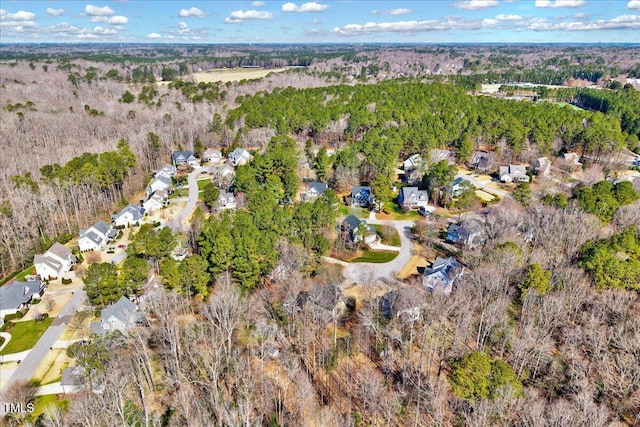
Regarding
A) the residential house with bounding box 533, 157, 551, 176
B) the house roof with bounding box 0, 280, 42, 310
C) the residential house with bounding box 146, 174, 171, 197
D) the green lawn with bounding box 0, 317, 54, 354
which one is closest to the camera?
the green lawn with bounding box 0, 317, 54, 354

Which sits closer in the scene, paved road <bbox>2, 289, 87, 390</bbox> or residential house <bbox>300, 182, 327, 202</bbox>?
paved road <bbox>2, 289, 87, 390</bbox>

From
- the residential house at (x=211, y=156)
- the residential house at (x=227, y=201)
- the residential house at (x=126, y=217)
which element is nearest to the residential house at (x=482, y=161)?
the residential house at (x=227, y=201)

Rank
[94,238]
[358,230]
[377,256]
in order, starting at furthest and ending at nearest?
[94,238] → [358,230] → [377,256]

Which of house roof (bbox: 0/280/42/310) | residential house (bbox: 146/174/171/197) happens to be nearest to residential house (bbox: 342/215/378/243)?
residential house (bbox: 146/174/171/197)

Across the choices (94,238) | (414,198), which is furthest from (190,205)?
(414,198)

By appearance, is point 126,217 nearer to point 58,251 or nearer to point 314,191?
point 58,251

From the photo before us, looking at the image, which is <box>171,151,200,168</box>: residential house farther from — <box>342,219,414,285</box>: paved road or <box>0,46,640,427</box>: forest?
<box>342,219,414,285</box>: paved road

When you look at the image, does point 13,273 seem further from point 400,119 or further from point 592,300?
point 400,119
